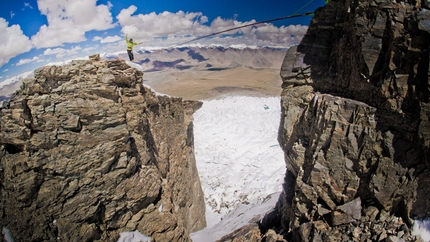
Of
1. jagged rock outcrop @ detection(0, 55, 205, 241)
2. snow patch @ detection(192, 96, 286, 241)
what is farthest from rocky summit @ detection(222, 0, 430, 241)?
snow patch @ detection(192, 96, 286, 241)

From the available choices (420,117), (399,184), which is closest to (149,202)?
(399,184)

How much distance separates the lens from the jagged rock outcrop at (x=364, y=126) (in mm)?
5914

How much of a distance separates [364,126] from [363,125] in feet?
0.13

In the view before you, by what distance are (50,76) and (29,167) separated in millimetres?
2644

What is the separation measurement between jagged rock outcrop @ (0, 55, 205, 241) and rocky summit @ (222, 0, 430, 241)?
221 inches

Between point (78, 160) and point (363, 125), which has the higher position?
point (78, 160)

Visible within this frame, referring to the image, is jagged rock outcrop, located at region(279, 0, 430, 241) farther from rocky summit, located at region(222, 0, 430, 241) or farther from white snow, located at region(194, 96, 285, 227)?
white snow, located at region(194, 96, 285, 227)

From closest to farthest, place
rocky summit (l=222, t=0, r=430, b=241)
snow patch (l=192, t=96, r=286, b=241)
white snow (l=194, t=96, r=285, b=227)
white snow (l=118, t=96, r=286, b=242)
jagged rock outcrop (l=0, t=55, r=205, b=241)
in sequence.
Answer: rocky summit (l=222, t=0, r=430, b=241), jagged rock outcrop (l=0, t=55, r=205, b=241), white snow (l=118, t=96, r=286, b=242), snow patch (l=192, t=96, r=286, b=241), white snow (l=194, t=96, r=285, b=227)

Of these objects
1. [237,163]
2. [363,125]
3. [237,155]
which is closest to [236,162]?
[237,163]

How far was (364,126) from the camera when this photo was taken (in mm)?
6906

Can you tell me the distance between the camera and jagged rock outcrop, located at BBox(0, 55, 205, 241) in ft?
20.8

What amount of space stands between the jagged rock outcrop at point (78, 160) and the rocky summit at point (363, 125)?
5.62 metres

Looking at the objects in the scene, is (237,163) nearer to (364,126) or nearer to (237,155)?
(237,155)

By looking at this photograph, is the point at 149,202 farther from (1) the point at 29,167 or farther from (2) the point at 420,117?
(2) the point at 420,117
